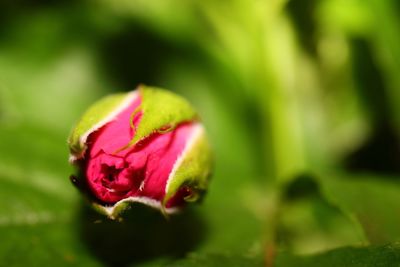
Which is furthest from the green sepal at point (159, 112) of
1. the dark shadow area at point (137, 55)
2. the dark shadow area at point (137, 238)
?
the dark shadow area at point (137, 55)

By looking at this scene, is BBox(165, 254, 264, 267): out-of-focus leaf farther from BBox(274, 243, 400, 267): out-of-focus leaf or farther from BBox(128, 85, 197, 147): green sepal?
BBox(128, 85, 197, 147): green sepal

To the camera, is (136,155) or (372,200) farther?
(372,200)

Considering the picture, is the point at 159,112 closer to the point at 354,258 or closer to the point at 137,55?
the point at 354,258

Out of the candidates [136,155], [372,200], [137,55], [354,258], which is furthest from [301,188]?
[137,55]

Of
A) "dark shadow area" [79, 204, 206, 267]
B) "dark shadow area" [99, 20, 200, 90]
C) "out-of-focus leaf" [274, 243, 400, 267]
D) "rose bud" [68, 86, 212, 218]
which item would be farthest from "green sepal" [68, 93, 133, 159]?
"dark shadow area" [99, 20, 200, 90]

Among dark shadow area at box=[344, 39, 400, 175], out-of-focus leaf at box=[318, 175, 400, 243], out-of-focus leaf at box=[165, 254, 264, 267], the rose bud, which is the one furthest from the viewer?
dark shadow area at box=[344, 39, 400, 175]

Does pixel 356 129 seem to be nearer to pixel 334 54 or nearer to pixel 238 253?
pixel 334 54
